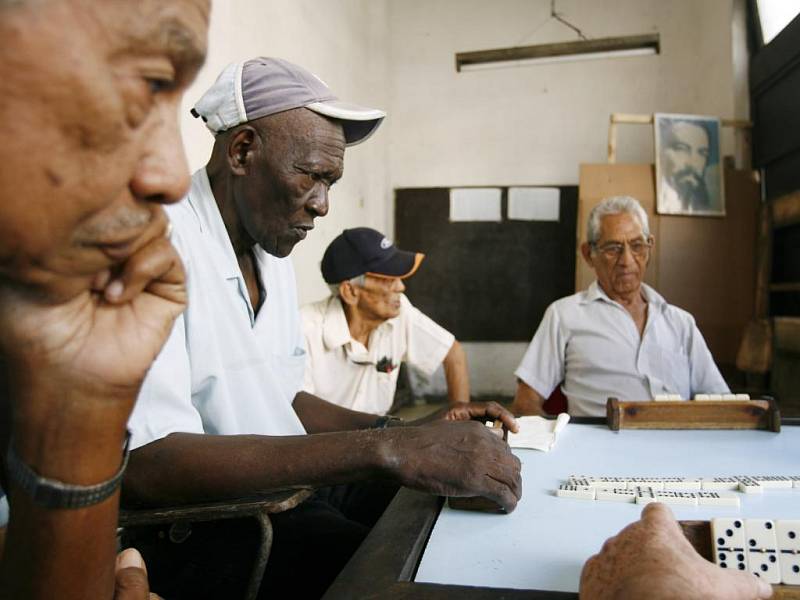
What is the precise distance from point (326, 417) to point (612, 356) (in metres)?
1.37

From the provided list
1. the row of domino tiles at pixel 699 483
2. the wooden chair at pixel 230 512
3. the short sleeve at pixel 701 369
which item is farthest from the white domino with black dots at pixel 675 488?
the short sleeve at pixel 701 369

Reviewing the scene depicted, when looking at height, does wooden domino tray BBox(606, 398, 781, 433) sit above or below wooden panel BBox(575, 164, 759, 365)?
below

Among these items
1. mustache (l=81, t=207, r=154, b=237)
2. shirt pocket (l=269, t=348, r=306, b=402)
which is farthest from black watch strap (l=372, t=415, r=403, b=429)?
mustache (l=81, t=207, r=154, b=237)

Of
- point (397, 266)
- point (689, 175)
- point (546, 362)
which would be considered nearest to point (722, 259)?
point (689, 175)

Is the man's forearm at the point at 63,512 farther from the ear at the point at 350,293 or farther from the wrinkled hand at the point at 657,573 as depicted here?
the ear at the point at 350,293

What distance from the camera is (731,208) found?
13.8ft

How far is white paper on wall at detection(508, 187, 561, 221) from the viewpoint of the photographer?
5.54m

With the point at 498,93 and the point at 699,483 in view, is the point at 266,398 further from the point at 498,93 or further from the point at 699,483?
the point at 498,93

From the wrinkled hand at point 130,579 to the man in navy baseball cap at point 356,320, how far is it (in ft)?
6.24

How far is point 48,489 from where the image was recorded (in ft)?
1.69

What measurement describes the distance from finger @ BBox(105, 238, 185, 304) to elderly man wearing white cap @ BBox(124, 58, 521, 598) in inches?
20.9

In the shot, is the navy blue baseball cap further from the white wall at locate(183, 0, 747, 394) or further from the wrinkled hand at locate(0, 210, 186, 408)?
the wrinkled hand at locate(0, 210, 186, 408)

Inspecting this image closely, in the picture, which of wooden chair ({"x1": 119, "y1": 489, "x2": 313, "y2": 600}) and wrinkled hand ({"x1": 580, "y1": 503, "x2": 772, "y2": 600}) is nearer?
wrinkled hand ({"x1": 580, "y1": 503, "x2": 772, "y2": 600})

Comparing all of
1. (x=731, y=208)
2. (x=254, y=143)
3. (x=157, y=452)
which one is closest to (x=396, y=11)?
(x=731, y=208)
